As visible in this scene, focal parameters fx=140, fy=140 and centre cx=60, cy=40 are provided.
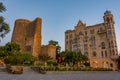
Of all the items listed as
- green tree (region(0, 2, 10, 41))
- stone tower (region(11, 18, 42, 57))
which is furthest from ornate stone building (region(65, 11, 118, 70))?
green tree (region(0, 2, 10, 41))

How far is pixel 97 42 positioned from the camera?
60.8 meters

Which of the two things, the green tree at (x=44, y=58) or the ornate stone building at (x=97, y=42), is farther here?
the ornate stone building at (x=97, y=42)

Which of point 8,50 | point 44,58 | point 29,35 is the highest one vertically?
point 29,35

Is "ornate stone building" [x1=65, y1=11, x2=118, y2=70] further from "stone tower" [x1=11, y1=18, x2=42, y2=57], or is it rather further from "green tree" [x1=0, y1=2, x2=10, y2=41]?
"green tree" [x1=0, y1=2, x2=10, y2=41]

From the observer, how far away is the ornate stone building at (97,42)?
5606 cm

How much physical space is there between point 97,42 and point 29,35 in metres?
29.4

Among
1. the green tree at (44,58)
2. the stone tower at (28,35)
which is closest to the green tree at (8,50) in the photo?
the stone tower at (28,35)

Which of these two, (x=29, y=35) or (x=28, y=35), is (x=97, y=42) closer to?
(x=29, y=35)

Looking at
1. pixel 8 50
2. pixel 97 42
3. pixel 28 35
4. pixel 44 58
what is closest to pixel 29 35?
pixel 28 35

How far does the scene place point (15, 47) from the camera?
44.7 meters

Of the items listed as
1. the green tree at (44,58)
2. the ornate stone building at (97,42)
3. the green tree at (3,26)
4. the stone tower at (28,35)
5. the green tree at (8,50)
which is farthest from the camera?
the ornate stone building at (97,42)

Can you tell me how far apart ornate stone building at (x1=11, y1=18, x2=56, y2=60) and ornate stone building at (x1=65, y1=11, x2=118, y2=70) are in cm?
1749

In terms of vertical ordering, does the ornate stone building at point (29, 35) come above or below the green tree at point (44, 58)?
above

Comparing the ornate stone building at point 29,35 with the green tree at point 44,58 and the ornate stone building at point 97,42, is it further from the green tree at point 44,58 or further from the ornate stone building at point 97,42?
the ornate stone building at point 97,42
